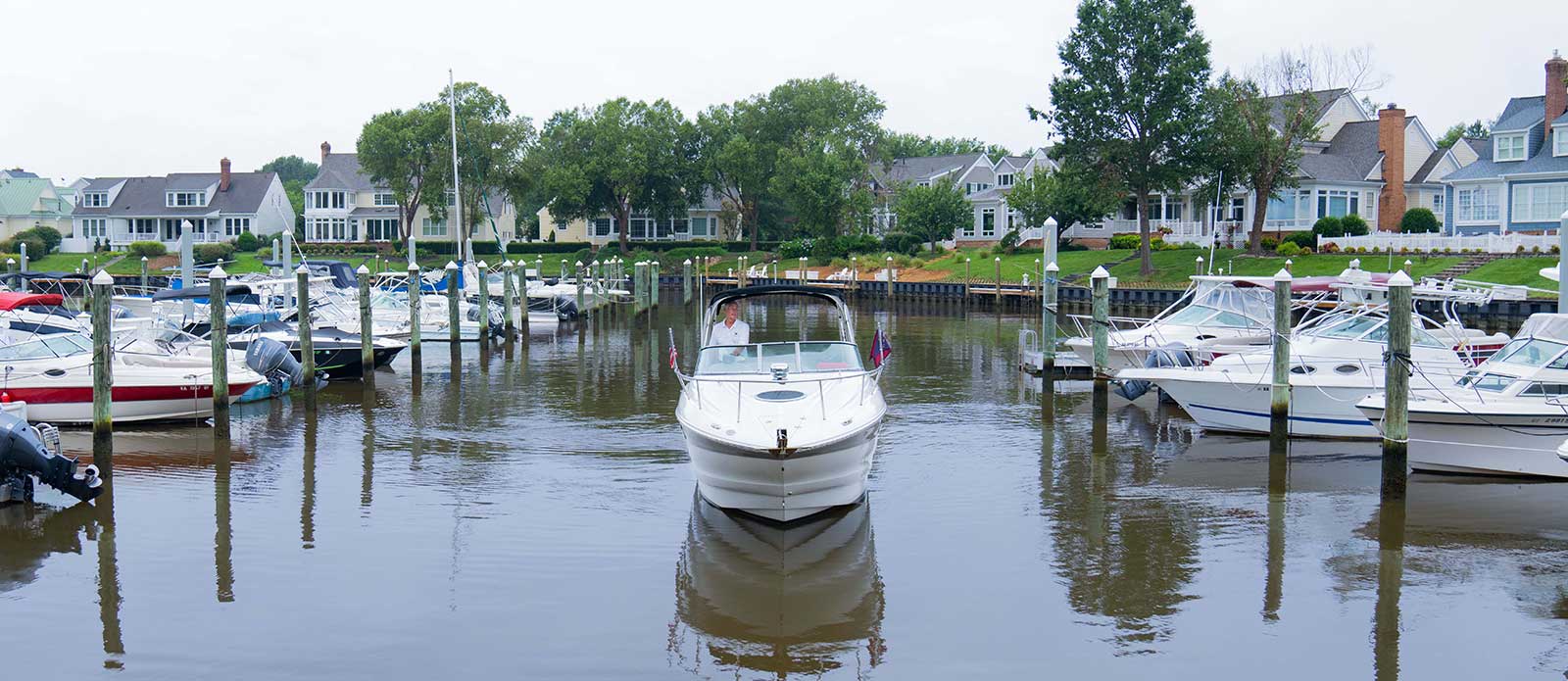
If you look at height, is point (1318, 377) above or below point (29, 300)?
below

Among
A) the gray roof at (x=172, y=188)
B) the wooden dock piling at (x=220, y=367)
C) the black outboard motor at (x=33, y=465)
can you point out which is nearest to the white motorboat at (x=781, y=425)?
the black outboard motor at (x=33, y=465)

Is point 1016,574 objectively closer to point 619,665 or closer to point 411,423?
point 619,665

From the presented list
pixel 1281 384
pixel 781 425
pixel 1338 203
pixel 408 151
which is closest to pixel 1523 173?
pixel 1338 203

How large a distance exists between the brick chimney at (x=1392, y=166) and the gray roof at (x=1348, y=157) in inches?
24.1

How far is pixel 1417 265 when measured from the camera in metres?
51.1

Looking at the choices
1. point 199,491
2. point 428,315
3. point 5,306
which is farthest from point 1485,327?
point 5,306

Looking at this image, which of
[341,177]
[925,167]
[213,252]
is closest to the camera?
[213,252]

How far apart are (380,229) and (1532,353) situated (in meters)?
93.4

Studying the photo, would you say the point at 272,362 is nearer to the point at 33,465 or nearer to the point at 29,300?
the point at 33,465

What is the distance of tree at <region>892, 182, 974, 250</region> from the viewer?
7825 centimetres

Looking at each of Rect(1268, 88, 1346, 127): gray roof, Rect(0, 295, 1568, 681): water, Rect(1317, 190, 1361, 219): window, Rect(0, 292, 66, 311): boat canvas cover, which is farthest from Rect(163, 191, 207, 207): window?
Rect(0, 295, 1568, 681): water

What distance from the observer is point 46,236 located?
96.8m

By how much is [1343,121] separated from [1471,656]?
227 ft

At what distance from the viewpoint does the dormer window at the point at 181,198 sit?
101 metres
